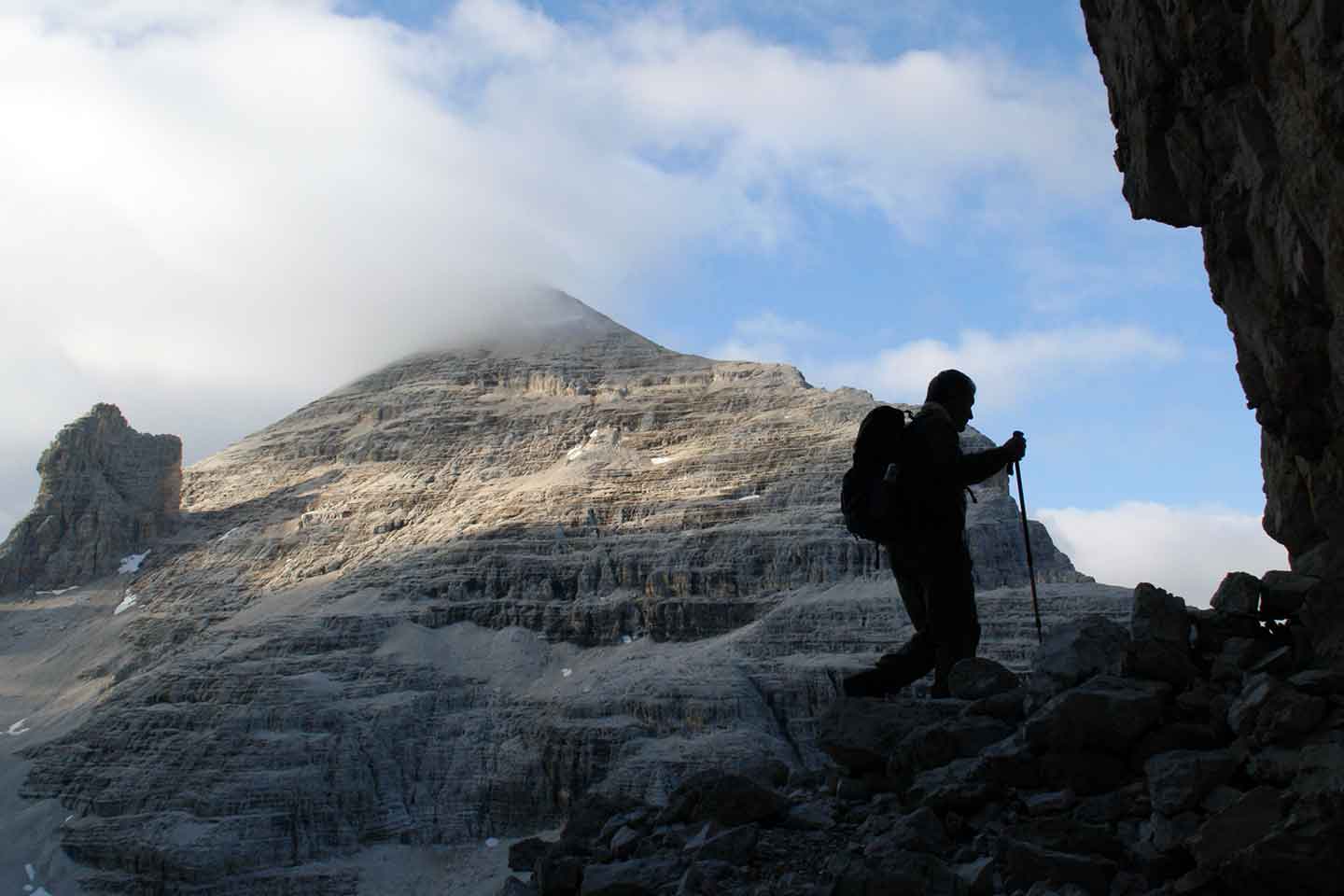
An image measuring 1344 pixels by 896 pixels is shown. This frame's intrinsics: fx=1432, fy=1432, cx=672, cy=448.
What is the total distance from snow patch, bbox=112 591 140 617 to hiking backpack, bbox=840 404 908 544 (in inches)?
4779

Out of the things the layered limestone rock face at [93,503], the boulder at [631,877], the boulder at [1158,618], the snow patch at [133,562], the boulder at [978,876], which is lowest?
the boulder at [631,877]

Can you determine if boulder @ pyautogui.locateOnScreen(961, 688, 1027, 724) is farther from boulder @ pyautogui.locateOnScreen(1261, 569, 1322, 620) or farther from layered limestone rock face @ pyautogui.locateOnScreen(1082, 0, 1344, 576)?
layered limestone rock face @ pyautogui.locateOnScreen(1082, 0, 1344, 576)

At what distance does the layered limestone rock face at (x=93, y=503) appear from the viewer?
131m

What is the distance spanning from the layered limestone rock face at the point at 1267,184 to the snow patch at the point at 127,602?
123m

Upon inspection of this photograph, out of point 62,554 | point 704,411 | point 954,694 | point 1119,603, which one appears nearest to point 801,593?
point 1119,603

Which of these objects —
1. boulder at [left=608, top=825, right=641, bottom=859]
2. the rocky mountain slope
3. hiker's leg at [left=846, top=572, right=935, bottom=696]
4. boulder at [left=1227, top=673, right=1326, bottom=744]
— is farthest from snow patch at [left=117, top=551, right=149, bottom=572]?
boulder at [left=1227, top=673, right=1326, bottom=744]

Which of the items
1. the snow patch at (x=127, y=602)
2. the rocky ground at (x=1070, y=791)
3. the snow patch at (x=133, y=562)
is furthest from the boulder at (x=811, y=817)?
the snow patch at (x=133, y=562)

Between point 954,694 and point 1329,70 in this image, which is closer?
point 1329,70

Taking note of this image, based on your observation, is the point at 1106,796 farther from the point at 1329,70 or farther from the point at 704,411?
the point at 704,411

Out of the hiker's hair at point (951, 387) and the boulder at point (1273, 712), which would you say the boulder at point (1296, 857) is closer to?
the boulder at point (1273, 712)

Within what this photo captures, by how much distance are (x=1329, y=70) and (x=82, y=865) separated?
86.6 meters

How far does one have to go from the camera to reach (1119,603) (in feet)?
254

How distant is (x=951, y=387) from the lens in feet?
42.4

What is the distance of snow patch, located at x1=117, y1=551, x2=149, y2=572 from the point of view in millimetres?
130375
